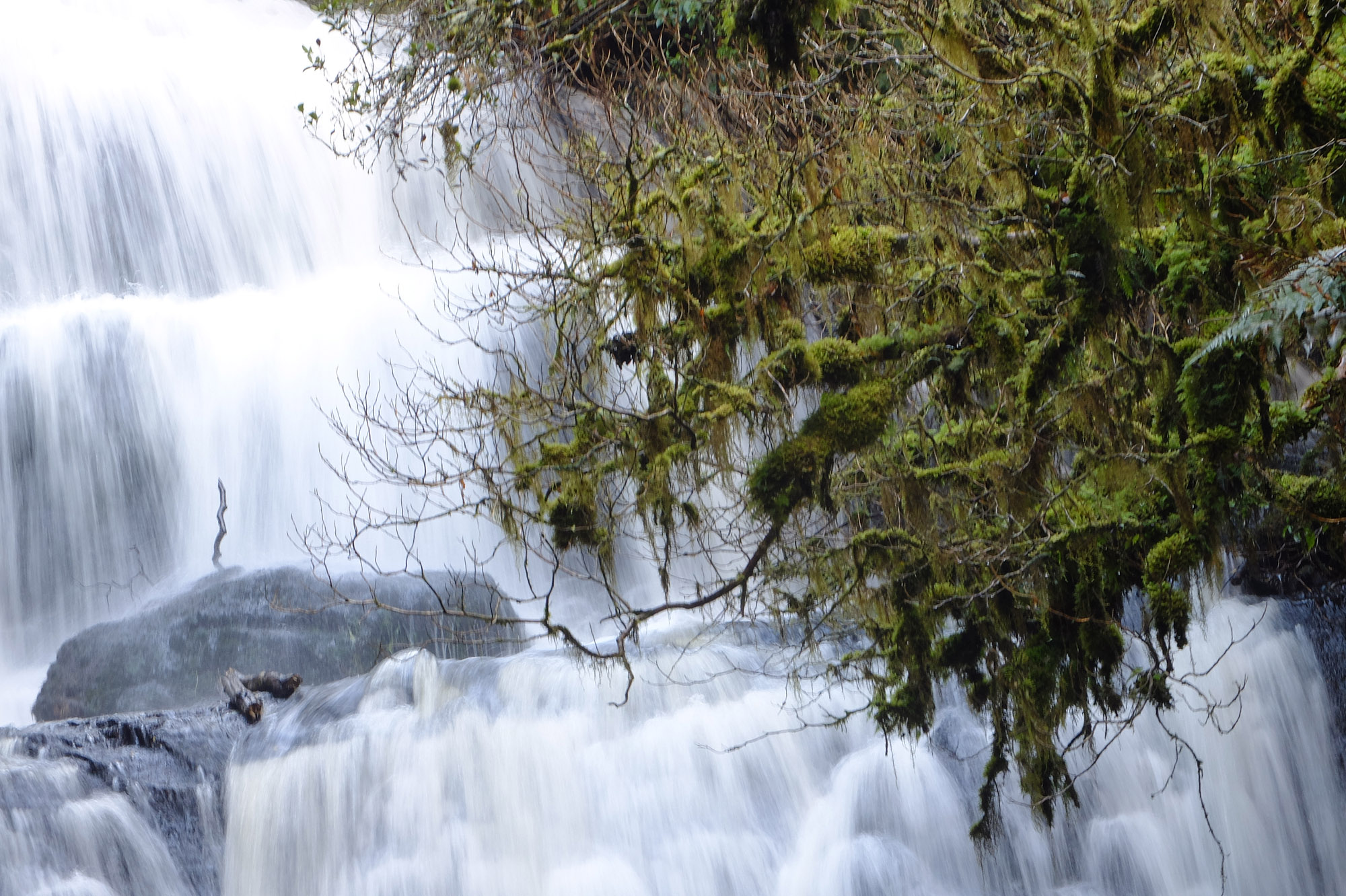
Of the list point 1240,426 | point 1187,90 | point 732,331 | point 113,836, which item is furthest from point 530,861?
point 1187,90

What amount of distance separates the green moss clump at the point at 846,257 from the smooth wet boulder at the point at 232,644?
5491 mm

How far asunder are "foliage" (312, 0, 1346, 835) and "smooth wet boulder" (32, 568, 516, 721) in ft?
15.1

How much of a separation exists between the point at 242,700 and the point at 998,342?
608 centimetres

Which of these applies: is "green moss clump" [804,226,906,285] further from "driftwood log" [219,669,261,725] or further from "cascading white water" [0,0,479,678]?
"cascading white water" [0,0,479,678]

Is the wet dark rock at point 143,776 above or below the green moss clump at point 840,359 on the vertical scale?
below

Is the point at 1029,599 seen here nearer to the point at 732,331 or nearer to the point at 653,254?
the point at 732,331

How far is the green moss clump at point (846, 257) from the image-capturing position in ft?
13.9

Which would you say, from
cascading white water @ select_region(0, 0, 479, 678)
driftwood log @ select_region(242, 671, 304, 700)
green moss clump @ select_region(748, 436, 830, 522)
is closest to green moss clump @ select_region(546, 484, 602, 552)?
green moss clump @ select_region(748, 436, 830, 522)

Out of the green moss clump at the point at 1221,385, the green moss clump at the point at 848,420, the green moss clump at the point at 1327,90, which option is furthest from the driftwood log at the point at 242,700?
the green moss clump at the point at 1327,90

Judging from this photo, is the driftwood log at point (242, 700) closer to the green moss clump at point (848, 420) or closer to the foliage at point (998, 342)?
the foliage at point (998, 342)

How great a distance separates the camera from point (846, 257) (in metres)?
4.24

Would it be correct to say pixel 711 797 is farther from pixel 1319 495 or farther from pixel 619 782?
pixel 1319 495

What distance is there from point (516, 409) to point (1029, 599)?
2481mm

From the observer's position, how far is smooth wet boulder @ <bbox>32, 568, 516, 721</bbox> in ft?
30.0
